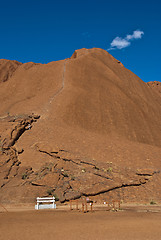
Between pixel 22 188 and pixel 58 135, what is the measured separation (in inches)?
304

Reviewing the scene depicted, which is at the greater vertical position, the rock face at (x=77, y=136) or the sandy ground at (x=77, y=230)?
the rock face at (x=77, y=136)

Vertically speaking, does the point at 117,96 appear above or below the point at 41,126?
above

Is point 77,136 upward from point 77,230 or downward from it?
upward

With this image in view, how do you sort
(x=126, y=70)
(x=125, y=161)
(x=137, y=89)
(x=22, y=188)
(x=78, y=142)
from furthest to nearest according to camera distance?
(x=126, y=70) → (x=137, y=89) → (x=78, y=142) → (x=125, y=161) → (x=22, y=188)

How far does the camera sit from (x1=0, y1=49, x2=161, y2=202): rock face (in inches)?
625

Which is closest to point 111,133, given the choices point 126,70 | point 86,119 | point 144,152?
point 86,119

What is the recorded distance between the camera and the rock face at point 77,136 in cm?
1587

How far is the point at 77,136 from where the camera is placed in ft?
74.7

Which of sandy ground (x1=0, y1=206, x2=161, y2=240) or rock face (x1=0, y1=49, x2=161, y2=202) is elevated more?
rock face (x1=0, y1=49, x2=161, y2=202)

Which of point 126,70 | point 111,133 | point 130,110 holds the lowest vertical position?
point 111,133

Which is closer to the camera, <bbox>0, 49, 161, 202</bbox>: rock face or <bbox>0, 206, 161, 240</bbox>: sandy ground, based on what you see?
<bbox>0, 206, 161, 240</bbox>: sandy ground

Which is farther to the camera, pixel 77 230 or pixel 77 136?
pixel 77 136

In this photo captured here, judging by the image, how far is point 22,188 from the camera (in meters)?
15.3

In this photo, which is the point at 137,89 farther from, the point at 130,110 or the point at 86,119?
the point at 86,119
